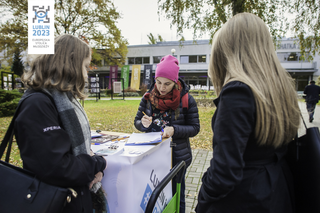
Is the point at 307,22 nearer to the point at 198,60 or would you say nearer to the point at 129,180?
Result: the point at 129,180

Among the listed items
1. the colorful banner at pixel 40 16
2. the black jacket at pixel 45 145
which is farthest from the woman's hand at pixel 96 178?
the colorful banner at pixel 40 16

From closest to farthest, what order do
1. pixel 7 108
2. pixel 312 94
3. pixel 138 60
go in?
pixel 7 108 → pixel 312 94 → pixel 138 60

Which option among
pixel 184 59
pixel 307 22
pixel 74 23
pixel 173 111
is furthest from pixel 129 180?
pixel 184 59

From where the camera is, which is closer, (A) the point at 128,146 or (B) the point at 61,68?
(B) the point at 61,68

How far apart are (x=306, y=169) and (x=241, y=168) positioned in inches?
18.0

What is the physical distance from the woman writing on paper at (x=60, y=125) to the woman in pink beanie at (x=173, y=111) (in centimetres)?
102

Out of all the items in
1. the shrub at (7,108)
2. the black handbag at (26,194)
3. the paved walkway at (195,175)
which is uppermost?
the black handbag at (26,194)

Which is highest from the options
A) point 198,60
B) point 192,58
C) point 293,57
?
point 192,58

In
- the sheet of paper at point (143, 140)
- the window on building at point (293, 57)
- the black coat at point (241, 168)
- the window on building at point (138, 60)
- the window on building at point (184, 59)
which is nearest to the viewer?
the black coat at point (241, 168)

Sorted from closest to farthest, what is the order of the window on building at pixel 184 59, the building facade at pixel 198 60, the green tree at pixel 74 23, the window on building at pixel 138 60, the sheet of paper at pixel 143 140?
the sheet of paper at pixel 143 140, the green tree at pixel 74 23, the building facade at pixel 198 60, the window on building at pixel 184 59, the window on building at pixel 138 60

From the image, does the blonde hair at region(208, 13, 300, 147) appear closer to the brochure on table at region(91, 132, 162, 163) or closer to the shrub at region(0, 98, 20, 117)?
the brochure on table at region(91, 132, 162, 163)

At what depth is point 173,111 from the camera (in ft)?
7.66

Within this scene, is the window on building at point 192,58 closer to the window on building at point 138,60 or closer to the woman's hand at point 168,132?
the window on building at point 138,60

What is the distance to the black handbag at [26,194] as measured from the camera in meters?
1.00
